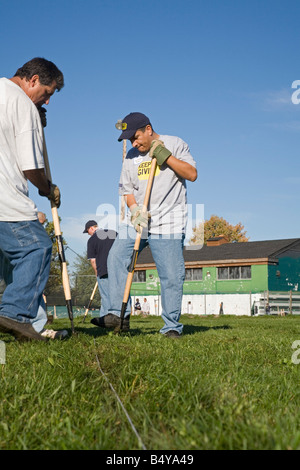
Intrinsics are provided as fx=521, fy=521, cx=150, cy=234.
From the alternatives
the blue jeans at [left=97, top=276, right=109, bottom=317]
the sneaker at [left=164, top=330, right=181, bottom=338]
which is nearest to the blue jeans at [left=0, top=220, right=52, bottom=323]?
the sneaker at [left=164, top=330, right=181, bottom=338]

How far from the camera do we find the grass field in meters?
1.74

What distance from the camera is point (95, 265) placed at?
11.3 metres

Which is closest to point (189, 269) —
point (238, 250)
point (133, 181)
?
point (238, 250)

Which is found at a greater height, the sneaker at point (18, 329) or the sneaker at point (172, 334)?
the sneaker at point (18, 329)

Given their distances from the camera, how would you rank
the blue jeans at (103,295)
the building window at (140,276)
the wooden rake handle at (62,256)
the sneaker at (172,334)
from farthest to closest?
the building window at (140,276) < the blue jeans at (103,295) < the sneaker at (172,334) < the wooden rake handle at (62,256)

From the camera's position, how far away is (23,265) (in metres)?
4.37

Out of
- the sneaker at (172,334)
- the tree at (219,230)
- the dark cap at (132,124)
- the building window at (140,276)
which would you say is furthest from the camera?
the tree at (219,230)

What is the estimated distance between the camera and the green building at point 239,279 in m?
40.9

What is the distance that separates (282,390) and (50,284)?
43.8 metres

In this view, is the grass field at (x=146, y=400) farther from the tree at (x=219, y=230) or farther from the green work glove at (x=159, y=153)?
the tree at (x=219, y=230)

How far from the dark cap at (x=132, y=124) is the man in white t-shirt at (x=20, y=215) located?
1.90m

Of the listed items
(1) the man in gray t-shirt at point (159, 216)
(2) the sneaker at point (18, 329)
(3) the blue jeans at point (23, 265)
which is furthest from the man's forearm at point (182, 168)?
(2) the sneaker at point (18, 329)

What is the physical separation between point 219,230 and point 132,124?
65946mm
